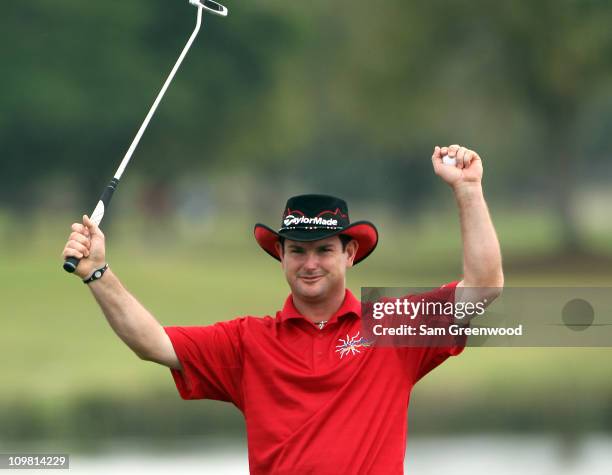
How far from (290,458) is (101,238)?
1047 mm

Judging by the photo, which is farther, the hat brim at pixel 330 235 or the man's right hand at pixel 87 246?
the hat brim at pixel 330 235

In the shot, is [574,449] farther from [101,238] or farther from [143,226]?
[143,226]

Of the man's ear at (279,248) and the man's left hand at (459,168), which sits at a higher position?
the man's left hand at (459,168)

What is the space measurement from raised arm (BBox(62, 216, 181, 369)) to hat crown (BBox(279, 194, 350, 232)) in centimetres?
63

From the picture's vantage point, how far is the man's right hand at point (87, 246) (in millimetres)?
5141

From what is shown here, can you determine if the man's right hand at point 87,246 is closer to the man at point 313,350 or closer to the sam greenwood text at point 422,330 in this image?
the man at point 313,350

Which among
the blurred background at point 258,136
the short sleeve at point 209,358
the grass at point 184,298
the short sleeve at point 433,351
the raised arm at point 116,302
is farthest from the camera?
the blurred background at point 258,136

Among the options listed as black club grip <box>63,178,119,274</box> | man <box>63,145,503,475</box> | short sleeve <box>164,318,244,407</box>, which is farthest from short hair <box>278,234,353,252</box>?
black club grip <box>63,178,119,274</box>

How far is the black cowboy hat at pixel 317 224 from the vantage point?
5.45 metres

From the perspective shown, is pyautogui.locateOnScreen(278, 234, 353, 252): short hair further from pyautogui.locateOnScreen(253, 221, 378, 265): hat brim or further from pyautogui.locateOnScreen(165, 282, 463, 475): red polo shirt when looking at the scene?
pyautogui.locateOnScreen(165, 282, 463, 475): red polo shirt

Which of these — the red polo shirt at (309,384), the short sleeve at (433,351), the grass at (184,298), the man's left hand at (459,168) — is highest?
the grass at (184,298)

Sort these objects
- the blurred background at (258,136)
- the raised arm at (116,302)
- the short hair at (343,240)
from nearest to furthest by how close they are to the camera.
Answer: the raised arm at (116,302), the short hair at (343,240), the blurred background at (258,136)

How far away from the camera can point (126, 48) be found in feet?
129

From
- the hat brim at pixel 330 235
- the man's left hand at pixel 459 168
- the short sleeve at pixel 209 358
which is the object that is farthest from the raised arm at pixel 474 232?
the short sleeve at pixel 209 358
